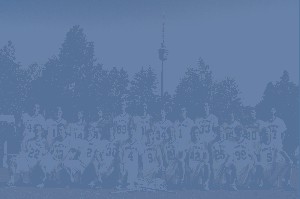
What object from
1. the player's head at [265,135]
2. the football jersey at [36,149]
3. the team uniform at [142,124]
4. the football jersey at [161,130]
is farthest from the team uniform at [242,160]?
the football jersey at [36,149]

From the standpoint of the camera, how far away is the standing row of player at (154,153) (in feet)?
15.7

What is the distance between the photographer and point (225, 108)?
486 cm

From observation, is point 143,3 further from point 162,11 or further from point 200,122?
point 200,122

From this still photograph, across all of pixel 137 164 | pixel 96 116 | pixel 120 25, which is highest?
pixel 120 25

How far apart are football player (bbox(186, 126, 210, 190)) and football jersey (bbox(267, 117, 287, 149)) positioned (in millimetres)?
429

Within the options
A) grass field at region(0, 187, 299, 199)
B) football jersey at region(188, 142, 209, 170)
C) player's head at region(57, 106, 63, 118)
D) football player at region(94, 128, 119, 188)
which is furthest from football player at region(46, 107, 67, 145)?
football jersey at region(188, 142, 209, 170)

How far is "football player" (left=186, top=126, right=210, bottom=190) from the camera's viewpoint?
193 inches

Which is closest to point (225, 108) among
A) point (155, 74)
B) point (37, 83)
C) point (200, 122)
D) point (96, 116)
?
point (200, 122)

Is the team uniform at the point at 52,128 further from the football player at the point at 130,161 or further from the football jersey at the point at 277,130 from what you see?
the football jersey at the point at 277,130

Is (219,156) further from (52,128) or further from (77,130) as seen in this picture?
(52,128)

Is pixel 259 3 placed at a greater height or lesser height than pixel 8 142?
greater

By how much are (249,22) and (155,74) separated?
65 centimetres

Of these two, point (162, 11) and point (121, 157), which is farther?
point (121, 157)

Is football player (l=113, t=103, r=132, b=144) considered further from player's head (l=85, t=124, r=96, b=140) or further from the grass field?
the grass field
